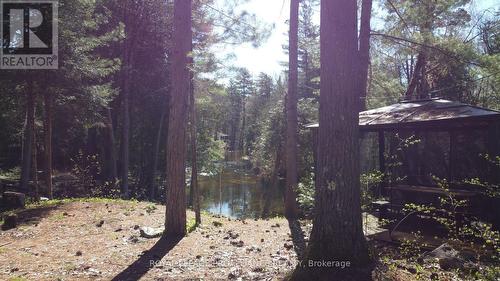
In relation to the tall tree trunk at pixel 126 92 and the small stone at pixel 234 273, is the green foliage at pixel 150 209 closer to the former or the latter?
the small stone at pixel 234 273

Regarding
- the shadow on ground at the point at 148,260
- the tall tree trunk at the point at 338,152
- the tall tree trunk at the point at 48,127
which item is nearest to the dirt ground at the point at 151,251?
the shadow on ground at the point at 148,260

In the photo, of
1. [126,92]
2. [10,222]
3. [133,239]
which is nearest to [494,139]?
[133,239]

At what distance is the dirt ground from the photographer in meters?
4.30

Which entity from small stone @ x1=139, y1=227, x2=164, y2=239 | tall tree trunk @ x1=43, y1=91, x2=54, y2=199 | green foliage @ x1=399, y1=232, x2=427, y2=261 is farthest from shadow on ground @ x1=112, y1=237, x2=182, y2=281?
tall tree trunk @ x1=43, y1=91, x2=54, y2=199

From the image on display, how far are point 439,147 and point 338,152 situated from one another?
668 cm

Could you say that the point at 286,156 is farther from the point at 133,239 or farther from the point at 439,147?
the point at 133,239

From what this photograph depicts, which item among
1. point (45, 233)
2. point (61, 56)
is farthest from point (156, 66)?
point (45, 233)

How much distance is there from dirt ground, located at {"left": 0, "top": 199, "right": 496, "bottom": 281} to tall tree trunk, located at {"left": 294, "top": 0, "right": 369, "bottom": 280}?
43 cm

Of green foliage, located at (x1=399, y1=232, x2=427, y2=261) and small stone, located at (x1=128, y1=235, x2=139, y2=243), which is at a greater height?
green foliage, located at (x1=399, y1=232, x2=427, y2=261)

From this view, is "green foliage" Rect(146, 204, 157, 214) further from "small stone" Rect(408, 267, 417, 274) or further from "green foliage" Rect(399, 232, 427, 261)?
"small stone" Rect(408, 267, 417, 274)

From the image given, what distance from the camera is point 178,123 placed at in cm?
639

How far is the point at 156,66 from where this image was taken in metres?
17.5

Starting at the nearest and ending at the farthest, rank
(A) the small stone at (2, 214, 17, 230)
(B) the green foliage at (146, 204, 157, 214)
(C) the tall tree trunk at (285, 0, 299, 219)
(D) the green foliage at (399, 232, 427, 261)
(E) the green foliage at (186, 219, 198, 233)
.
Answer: (D) the green foliage at (399, 232, 427, 261) → (E) the green foliage at (186, 219, 198, 233) → (A) the small stone at (2, 214, 17, 230) → (B) the green foliage at (146, 204, 157, 214) → (C) the tall tree trunk at (285, 0, 299, 219)

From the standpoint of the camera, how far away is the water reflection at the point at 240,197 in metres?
16.7
